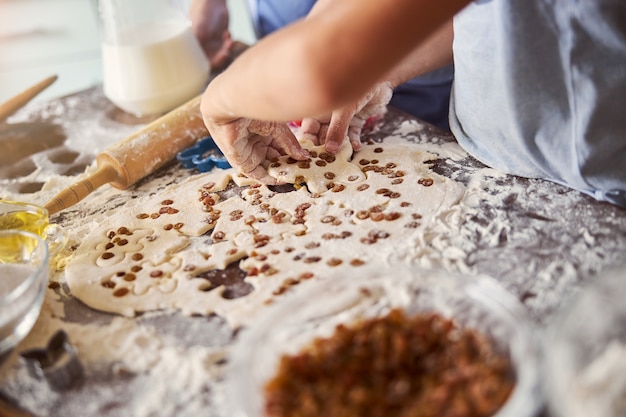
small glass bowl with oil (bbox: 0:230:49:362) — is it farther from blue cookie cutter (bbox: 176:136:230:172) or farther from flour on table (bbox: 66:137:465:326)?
blue cookie cutter (bbox: 176:136:230:172)

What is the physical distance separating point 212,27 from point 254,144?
73cm

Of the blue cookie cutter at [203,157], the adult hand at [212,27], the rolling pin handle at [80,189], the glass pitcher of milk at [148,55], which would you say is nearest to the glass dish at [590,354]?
the blue cookie cutter at [203,157]

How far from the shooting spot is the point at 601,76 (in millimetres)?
898

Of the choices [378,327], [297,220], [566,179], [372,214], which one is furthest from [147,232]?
[566,179]

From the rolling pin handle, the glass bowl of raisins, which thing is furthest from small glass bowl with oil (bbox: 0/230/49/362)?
the glass bowl of raisins

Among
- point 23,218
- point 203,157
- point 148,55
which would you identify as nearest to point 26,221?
point 23,218

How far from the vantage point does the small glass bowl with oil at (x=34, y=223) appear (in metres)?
1.08

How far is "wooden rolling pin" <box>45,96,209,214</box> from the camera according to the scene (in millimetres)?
1184

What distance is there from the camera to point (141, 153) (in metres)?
1.24

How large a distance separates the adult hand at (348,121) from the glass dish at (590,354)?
643 millimetres

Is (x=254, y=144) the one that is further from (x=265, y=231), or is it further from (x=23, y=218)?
(x=23, y=218)

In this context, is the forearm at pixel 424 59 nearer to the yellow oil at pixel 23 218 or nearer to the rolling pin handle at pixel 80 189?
the rolling pin handle at pixel 80 189

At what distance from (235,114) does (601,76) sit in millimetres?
536

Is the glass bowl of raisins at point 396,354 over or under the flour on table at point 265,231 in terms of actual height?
over
